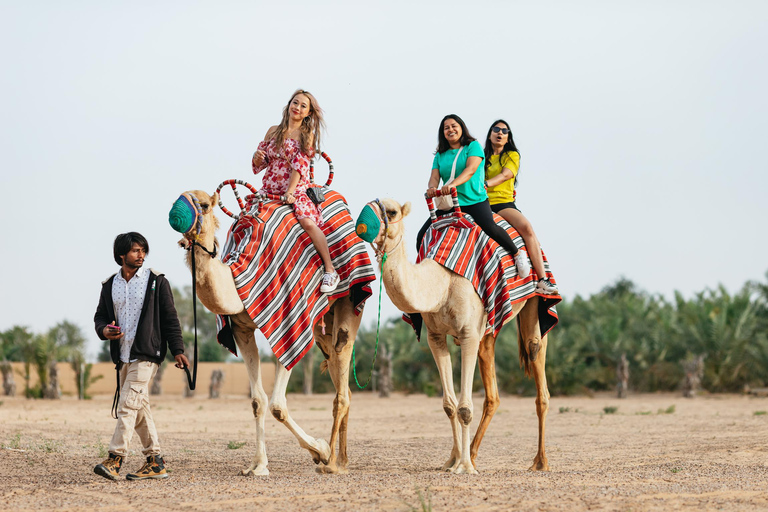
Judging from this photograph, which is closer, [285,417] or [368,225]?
[368,225]

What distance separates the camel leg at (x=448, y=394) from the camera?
25.1ft

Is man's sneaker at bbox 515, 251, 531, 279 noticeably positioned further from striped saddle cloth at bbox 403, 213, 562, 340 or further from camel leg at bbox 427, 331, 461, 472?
camel leg at bbox 427, 331, 461, 472

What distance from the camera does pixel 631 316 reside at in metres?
26.7

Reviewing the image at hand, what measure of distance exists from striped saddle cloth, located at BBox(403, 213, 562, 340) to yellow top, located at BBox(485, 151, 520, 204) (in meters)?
0.80

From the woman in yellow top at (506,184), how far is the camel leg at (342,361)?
1856 mm

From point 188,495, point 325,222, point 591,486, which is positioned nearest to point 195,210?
point 325,222

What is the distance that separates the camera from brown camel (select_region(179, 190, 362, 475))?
6.86 metres

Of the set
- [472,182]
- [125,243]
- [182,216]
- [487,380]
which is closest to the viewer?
[182,216]

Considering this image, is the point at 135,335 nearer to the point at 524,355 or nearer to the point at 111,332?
the point at 111,332

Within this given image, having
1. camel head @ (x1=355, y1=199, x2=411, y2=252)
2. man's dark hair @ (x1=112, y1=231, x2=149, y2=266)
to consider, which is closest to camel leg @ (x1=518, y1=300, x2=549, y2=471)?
camel head @ (x1=355, y1=199, x2=411, y2=252)

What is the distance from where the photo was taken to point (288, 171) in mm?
7961

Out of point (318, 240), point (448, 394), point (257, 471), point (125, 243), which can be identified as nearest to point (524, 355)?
point (448, 394)

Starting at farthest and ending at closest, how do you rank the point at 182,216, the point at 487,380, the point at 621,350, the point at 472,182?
1. the point at 621,350
2. the point at 487,380
3. the point at 472,182
4. the point at 182,216

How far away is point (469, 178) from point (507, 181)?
99 cm
